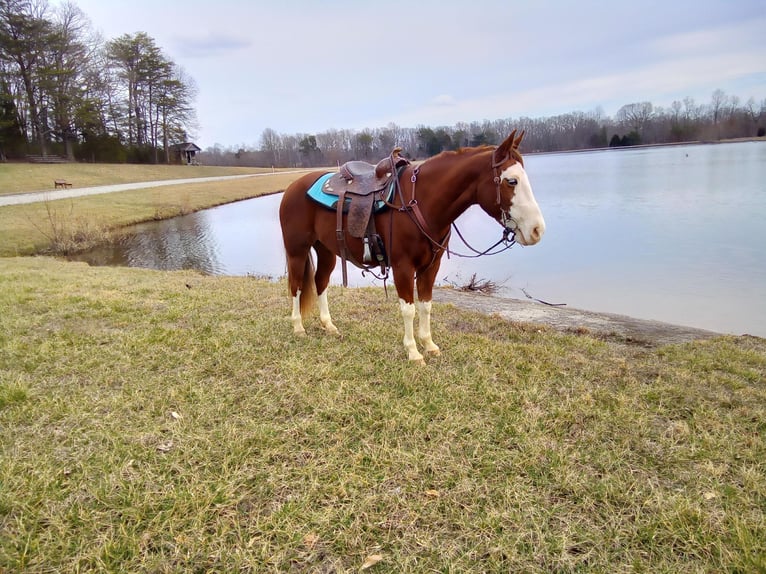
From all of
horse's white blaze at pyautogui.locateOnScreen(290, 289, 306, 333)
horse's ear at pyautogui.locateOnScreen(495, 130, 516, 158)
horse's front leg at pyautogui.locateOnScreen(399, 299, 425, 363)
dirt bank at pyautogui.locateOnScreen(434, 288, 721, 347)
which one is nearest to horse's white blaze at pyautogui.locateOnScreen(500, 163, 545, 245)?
horse's ear at pyautogui.locateOnScreen(495, 130, 516, 158)

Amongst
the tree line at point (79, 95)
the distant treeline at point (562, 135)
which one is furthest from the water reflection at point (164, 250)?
the distant treeline at point (562, 135)

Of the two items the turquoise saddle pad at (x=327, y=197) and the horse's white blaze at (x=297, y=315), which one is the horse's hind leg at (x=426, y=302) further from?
the horse's white blaze at (x=297, y=315)

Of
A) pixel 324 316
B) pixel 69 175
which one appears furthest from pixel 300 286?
pixel 69 175

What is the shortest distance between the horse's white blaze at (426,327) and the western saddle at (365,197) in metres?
0.52

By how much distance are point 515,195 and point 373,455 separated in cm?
205

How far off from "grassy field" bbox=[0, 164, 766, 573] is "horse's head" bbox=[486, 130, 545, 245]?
1.22 m

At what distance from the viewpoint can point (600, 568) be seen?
180 centimetres

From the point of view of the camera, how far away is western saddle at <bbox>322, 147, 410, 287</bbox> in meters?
3.76

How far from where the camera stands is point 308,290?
4.63m

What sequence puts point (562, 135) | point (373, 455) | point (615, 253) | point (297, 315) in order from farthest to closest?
point (562, 135) < point (615, 253) < point (297, 315) < point (373, 455)

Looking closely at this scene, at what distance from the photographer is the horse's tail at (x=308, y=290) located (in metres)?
4.61

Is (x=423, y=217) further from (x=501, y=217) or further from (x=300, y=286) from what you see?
(x=300, y=286)

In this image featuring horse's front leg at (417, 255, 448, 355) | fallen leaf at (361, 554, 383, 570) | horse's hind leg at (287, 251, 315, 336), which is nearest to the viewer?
fallen leaf at (361, 554, 383, 570)

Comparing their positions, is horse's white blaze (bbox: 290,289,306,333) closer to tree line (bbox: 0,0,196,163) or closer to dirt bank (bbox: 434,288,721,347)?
dirt bank (bbox: 434,288,721,347)
